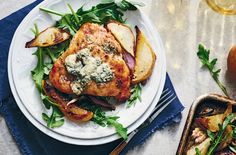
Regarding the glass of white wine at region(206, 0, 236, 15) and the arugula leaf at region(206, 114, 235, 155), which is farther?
the glass of white wine at region(206, 0, 236, 15)

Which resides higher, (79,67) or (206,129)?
(79,67)

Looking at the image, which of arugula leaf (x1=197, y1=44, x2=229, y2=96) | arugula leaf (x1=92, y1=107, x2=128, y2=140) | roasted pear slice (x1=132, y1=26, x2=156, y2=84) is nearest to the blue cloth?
arugula leaf (x1=92, y1=107, x2=128, y2=140)

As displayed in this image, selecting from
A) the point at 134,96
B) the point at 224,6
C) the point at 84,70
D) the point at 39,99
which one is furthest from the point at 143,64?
the point at 224,6

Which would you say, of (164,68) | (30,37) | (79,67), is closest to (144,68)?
(164,68)

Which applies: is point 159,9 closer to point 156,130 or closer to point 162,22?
point 162,22

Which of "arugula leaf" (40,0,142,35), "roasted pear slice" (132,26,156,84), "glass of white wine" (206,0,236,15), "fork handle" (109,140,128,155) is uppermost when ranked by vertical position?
"arugula leaf" (40,0,142,35)

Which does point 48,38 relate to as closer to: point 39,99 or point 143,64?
point 39,99

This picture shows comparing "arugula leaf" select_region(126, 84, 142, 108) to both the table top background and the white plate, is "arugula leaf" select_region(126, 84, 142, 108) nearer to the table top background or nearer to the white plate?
the white plate
